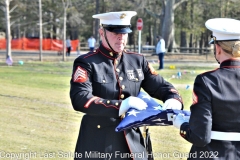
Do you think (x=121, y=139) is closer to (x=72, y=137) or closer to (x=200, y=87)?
(x=200, y=87)

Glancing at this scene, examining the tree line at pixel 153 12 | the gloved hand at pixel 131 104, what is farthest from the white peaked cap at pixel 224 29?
the tree line at pixel 153 12

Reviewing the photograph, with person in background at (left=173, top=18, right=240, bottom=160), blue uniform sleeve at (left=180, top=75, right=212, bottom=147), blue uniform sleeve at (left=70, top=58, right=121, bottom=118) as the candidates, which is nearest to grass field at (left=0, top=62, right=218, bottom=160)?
blue uniform sleeve at (left=70, top=58, right=121, bottom=118)

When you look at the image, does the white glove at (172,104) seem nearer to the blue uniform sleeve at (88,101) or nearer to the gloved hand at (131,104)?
the gloved hand at (131,104)

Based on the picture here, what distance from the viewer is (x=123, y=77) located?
3.60 meters

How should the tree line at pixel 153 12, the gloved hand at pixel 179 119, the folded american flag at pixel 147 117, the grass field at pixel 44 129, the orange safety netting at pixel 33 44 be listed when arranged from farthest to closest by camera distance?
the orange safety netting at pixel 33 44 < the tree line at pixel 153 12 < the grass field at pixel 44 129 < the folded american flag at pixel 147 117 < the gloved hand at pixel 179 119

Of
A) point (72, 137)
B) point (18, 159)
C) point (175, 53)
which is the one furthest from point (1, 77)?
point (175, 53)

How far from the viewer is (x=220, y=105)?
2.91 metres

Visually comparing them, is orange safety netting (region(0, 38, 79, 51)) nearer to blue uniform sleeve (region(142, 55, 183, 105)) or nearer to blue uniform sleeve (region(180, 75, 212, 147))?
blue uniform sleeve (region(142, 55, 183, 105))

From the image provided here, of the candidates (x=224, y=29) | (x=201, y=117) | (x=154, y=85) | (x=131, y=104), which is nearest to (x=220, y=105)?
(x=201, y=117)

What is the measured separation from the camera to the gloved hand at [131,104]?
3.20m

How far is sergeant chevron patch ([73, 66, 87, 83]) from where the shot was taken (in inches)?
133

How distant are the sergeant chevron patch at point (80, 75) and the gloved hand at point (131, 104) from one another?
14.8 inches

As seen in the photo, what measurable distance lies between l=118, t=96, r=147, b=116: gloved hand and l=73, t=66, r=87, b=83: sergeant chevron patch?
0.37 meters

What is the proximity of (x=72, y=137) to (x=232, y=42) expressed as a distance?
5.23 meters
